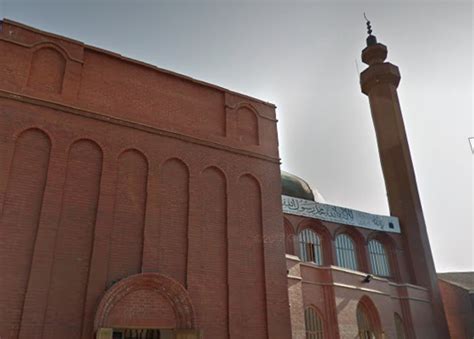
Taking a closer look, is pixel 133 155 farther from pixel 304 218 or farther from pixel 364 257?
pixel 364 257

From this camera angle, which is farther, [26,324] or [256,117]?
[256,117]

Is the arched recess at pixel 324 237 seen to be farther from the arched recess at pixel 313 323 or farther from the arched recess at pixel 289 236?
the arched recess at pixel 313 323

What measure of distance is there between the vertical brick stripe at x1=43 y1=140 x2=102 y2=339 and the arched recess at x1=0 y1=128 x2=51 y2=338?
45 centimetres

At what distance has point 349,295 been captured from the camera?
47.4 feet

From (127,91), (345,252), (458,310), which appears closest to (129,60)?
(127,91)

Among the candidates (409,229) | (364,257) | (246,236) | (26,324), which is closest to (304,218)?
(364,257)

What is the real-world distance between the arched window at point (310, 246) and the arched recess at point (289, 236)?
21.4 inches

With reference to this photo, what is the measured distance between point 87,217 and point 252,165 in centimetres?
447

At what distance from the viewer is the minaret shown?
20281 mm

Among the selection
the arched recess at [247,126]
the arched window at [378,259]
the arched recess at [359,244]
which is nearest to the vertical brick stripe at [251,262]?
the arched recess at [247,126]

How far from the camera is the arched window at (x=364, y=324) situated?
47.9 ft

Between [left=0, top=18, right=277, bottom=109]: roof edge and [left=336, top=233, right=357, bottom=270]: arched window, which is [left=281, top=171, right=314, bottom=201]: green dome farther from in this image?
[left=0, top=18, right=277, bottom=109]: roof edge

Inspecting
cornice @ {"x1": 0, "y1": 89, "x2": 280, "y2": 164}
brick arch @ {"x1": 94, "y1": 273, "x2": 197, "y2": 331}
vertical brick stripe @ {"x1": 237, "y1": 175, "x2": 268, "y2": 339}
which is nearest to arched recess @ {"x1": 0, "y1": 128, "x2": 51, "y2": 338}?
cornice @ {"x1": 0, "y1": 89, "x2": 280, "y2": 164}

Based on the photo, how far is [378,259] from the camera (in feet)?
66.5
